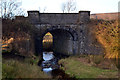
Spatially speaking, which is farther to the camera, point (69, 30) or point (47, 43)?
point (47, 43)

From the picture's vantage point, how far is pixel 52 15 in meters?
15.6

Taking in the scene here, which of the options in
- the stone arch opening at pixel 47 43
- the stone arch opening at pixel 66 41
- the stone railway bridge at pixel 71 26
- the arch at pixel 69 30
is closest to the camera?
the stone railway bridge at pixel 71 26

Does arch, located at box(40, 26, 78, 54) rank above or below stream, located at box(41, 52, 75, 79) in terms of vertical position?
above

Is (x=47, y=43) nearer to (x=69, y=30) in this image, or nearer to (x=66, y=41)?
(x=66, y=41)

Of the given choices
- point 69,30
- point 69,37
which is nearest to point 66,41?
point 69,37

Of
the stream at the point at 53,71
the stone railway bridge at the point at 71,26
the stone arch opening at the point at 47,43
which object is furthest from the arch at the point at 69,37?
the stone arch opening at the point at 47,43

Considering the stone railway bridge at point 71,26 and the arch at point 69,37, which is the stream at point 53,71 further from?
the arch at point 69,37

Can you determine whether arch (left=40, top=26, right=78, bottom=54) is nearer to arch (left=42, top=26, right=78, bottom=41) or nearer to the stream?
arch (left=42, top=26, right=78, bottom=41)

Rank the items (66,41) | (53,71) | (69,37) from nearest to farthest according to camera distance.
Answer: (53,71) < (69,37) < (66,41)

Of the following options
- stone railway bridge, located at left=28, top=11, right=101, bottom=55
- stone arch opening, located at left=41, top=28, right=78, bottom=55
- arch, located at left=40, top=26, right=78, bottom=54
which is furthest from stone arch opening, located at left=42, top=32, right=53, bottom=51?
stone railway bridge, located at left=28, top=11, right=101, bottom=55

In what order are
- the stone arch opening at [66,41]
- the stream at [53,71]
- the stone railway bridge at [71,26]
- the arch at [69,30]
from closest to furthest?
1. the stream at [53,71]
2. the stone railway bridge at [71,26]
3. the arch at [69,30]
4. the stone arch opening at [66,41]

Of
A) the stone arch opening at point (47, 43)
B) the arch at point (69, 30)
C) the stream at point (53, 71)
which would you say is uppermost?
the arch at point (69, 30)

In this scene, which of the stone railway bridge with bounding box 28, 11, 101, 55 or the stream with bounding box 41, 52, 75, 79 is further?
the stone railway bridge with bounding box 28, 11, 101, 55

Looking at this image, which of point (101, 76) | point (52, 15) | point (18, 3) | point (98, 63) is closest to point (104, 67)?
point (98, 63)
